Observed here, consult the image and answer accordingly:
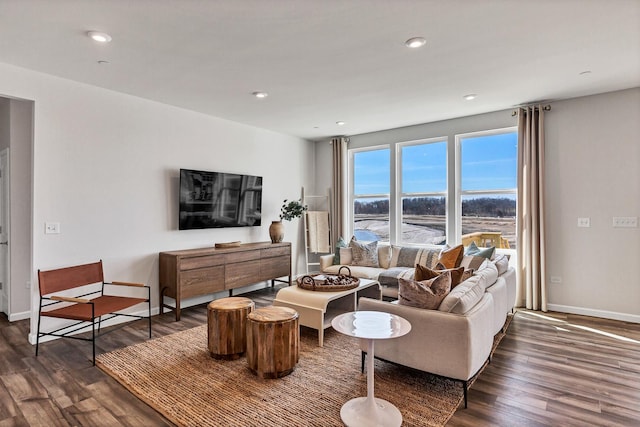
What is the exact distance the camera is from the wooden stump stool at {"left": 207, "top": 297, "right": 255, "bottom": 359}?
2.91 meters

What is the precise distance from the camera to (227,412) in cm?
217

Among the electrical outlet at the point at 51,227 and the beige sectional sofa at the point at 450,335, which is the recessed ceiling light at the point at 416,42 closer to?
the beige sectional sofa at the point at 450,335

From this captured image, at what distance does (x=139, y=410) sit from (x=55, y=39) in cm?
287

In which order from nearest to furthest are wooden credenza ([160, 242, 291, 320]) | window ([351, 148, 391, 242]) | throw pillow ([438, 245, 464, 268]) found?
throw pillow ([438, 245, 464, 268]) < wooden credenza ([160, 242, 291, 320]) < window ([351, 148, 391, 242])

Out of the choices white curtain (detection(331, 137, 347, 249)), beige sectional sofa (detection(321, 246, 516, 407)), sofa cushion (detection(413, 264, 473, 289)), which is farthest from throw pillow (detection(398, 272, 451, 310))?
white curtain (detection(331, 137, 347, 249))

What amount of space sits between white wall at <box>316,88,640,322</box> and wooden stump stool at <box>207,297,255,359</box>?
400 centimetres

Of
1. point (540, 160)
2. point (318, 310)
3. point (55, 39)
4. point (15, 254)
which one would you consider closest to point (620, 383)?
point (318, 310)

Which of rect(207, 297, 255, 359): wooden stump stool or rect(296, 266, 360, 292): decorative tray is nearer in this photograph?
rect(207, 297, 255, 359): wooden stump stool

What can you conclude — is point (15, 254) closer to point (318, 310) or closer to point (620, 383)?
point (318, 310)

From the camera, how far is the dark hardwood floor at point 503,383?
213 centimetres

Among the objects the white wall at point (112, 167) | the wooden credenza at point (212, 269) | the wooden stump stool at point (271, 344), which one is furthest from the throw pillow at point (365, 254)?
the wooden stump stool at point (271, 344)

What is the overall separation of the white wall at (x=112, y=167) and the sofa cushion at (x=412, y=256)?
2529mm

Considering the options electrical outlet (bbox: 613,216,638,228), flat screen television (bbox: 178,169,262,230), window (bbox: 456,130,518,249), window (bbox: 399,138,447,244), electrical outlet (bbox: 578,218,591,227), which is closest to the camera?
electrical outlet (bbox: 613,216,638,228)

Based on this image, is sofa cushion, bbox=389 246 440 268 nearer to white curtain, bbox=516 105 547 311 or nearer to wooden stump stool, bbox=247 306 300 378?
white curtain, bbox=516 105 547 311
